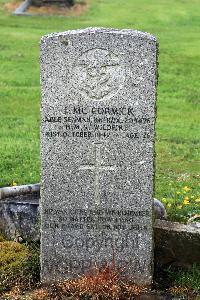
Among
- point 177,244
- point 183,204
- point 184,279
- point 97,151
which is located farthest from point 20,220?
point 183,204

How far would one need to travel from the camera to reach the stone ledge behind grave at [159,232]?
6.83 meters

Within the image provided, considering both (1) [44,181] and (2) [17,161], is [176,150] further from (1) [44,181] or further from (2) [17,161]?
(1) [44,181]

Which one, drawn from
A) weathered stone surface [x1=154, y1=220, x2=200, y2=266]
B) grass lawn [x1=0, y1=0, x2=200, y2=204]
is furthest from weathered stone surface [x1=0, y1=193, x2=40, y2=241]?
grass lawn [x1=0, y1=0, x2=200, y2=204]

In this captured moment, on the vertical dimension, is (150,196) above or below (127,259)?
above

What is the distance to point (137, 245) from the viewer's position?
257 inches

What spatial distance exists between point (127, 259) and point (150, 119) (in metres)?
1.34

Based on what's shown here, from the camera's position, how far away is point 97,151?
640 cm

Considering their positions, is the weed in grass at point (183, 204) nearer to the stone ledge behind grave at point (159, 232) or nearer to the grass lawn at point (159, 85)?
the grass lawn at point (159, 85)

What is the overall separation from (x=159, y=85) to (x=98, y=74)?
46.1 feet

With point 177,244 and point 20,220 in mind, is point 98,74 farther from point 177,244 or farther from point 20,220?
point 20,220

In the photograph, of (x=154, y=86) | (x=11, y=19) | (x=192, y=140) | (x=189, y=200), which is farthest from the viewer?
(x=11, y=19)

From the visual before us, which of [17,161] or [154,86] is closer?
[154,86]

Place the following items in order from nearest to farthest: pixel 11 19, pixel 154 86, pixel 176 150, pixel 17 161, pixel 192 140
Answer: pixel 154 86, pixel 17 161, pixel 176 150, pixel 192 140, pixel 11 19

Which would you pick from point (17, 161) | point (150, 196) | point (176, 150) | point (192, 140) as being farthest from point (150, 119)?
point (192, 140)
